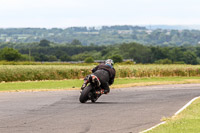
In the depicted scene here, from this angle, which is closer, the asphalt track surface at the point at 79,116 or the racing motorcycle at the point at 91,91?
the asphalt track surface at the point at 79,116

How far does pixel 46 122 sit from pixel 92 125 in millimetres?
1322

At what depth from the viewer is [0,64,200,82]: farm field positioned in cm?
3884

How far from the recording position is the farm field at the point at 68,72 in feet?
127

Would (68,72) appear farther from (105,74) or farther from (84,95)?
(84,95)

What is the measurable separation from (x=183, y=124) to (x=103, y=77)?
22.4ft

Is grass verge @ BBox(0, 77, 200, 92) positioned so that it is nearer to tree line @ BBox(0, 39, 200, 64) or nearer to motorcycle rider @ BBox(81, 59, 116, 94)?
motorcycle rider @ BBox(81, 59, 116, 94)

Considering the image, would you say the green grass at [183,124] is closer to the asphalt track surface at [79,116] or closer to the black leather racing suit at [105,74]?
the asphalt track surface at [79,116]

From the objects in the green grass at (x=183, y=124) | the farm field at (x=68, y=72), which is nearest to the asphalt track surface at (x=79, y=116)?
the green grass at (x=183, y=124)

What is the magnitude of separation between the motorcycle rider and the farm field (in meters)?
21.2

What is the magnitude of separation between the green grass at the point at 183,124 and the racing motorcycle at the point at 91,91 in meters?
4.48

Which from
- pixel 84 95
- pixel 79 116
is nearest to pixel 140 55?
pixel 84 95

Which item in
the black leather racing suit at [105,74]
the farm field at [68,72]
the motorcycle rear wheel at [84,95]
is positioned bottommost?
the farm field at [68,72]

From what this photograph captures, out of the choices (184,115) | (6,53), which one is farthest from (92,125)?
(6,53)

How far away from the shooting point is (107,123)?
40.2 feet
